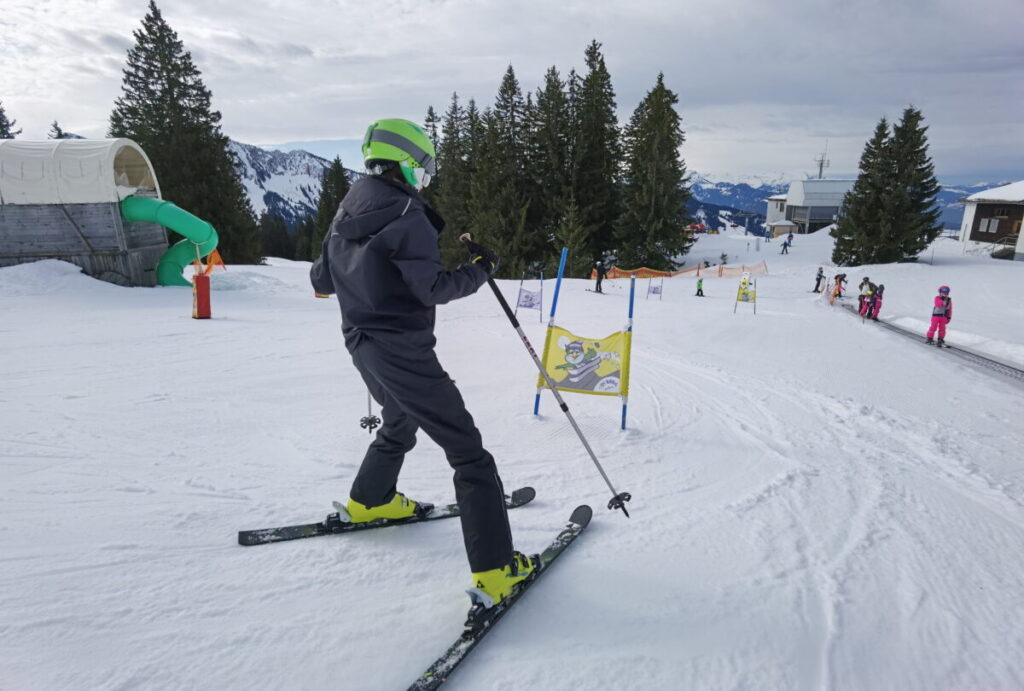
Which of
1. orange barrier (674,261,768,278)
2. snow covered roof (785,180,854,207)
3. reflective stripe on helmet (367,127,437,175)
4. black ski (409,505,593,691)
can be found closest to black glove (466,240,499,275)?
reflective stripe on helmet (367,127,437,175)

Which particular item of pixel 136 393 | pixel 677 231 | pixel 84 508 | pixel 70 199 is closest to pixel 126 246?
pixel 70 199

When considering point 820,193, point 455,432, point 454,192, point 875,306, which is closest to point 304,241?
point 454,192

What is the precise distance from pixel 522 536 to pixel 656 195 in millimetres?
34567

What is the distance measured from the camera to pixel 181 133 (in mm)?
28906

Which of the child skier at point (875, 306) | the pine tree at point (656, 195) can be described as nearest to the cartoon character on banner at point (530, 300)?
the child skier at point (875, 306)

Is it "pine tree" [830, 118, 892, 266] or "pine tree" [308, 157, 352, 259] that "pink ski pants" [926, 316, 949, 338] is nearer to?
"pine tree" [830, 118, 892, 266]

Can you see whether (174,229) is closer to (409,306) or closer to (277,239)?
(409,306)

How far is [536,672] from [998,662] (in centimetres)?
220

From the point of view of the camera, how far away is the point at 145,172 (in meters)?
15.7

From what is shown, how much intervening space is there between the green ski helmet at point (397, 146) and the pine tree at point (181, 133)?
32.2 metres

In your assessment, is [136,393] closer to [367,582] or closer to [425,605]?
[367,582]

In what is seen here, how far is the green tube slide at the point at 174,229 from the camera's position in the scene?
Answer: 13414 mm

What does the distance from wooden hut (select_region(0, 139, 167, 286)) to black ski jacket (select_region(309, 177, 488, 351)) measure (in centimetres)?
1451

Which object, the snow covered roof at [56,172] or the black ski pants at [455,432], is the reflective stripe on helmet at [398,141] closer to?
the black ski pants at [455,432]
